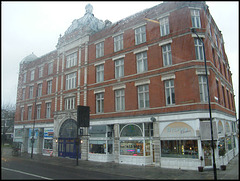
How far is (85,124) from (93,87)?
20.7 ft

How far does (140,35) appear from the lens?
22.4 metres

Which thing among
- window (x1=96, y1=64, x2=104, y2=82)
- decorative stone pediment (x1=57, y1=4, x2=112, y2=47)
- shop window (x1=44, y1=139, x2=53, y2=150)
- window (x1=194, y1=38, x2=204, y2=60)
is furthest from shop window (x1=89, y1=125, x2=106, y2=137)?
decorative stone pediment (x1=57, y1=4, x2=112, y2=47)

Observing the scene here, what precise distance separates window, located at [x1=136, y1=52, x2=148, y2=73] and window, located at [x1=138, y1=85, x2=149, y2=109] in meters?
1.92

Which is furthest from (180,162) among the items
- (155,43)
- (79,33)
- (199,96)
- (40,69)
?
(40,69)

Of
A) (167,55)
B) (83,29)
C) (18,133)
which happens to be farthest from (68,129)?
(167,55)

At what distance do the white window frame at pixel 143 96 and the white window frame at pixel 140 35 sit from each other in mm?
5222

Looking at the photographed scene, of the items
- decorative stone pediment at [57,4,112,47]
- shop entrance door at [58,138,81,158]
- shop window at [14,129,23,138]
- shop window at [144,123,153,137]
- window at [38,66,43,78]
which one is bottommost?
shop entrance door at [58,138,81,158]

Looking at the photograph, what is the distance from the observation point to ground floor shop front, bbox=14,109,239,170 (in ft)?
55.2

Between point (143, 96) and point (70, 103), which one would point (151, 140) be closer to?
point (143, 96)

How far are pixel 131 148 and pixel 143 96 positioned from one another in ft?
18.7

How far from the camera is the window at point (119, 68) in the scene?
23.7m

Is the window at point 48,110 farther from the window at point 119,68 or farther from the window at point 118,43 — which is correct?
the window at point 118,43

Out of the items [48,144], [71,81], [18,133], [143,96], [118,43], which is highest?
[118,43]

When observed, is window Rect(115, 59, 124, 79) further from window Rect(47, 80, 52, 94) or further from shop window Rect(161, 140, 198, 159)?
window Rect(47, 80, 52, 94)
